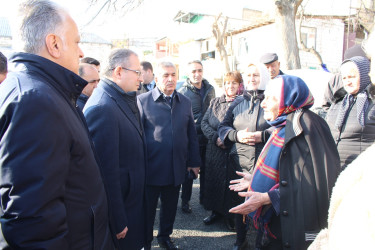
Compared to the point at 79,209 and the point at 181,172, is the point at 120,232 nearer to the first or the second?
the point at 79,209

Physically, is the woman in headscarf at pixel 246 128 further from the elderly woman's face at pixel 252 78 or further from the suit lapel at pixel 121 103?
the suit lapel at pixel 121 103

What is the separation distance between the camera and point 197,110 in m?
4.33

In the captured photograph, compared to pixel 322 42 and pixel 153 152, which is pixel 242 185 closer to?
pixel 153 152

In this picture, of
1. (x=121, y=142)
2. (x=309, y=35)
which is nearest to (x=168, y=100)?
(x=121, y=142)

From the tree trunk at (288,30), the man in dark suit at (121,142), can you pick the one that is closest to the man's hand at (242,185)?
the man in dark suit at (121,142)

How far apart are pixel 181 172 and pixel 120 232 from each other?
1238mm

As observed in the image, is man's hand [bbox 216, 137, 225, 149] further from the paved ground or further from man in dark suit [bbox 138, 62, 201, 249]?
the paved ground

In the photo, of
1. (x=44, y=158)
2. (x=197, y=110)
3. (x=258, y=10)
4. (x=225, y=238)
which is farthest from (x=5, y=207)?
(x=258, y=10)

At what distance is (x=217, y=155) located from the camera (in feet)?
11.7

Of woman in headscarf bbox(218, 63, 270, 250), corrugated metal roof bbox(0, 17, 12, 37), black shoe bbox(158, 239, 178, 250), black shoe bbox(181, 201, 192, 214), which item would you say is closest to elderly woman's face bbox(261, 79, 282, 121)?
woman in headscarf bbox(218, 63, 270, 250)

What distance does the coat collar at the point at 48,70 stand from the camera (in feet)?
3.91

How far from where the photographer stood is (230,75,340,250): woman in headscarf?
1762 millimetres

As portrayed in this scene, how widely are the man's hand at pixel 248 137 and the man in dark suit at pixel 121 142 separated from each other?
115cm

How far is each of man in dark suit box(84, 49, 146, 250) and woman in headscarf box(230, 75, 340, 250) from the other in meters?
0.86
